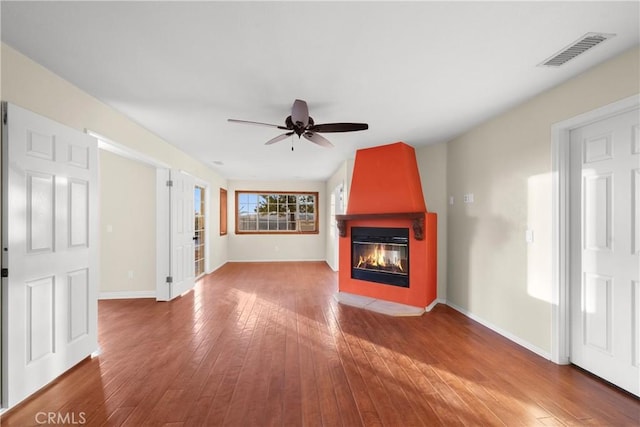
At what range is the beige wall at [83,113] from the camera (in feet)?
6.70

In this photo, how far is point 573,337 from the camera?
253 cm

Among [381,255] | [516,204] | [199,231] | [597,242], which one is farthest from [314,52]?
[199,231]

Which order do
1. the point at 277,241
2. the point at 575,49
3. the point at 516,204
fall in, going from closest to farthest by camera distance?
the point at 575,49 → the point at 516,204 → the point at 277,241

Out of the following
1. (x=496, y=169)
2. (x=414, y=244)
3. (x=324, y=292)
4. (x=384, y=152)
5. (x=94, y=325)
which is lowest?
(x=324, y=292)

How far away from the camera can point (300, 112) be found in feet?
8.85

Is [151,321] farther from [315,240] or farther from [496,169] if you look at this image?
[315,240]

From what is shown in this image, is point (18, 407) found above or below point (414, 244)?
below

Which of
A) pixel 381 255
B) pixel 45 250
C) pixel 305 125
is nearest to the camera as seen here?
pixel 45 250

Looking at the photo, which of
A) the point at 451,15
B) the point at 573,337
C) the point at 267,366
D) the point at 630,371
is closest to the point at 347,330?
the point at 267,366

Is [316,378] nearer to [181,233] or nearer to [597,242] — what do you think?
[597,242]

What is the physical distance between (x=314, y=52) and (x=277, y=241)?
6889mm

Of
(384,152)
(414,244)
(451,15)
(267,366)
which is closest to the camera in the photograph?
(451,15)

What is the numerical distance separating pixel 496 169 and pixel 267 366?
313cm

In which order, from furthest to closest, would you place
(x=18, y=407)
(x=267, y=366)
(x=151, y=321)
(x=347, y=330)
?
(x=151, y=321), (x=347, y=330), (x=267, y=366), (x=18, y=407)
